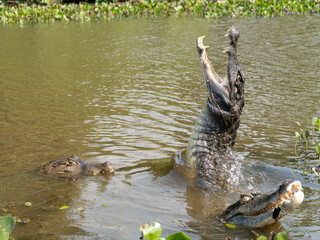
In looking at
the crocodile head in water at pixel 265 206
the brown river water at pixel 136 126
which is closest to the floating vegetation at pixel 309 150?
the brown river water at pixel 136 126

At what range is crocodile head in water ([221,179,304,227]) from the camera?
11.1 feet

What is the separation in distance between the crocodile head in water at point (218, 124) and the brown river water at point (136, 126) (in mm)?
230

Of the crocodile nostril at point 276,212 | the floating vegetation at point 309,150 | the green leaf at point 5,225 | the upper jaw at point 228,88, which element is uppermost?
the upper jaw at point 228,88

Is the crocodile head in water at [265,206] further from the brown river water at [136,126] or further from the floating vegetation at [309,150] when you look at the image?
the floating vegetation at [309,150]

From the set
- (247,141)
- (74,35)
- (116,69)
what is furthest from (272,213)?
(74,35)

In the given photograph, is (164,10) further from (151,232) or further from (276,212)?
(151,232)

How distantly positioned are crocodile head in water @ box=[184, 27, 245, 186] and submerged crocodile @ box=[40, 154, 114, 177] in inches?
41.0

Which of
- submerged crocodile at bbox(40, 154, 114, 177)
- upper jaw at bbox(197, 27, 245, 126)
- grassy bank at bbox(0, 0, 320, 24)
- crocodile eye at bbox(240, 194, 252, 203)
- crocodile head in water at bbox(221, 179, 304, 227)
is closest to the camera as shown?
crocodile head in water at bbox(221, 179, 304, 227)

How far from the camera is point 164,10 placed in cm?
2311

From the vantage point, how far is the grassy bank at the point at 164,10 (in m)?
20.9

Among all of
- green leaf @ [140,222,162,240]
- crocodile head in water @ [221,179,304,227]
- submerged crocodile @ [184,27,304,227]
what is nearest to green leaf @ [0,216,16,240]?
green leaf @ [140,222,162,240]

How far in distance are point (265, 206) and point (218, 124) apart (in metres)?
1.67

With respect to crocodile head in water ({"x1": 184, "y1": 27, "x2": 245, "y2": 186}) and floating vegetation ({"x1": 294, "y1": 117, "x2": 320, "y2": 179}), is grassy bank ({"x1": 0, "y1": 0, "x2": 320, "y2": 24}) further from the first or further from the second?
crocodile head in water ({"x1": 184, "y1": 27, "x2": 245, "y2": 186})

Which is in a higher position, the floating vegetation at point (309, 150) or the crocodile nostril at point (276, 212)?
the crocodile nostril at point (276, 212)
